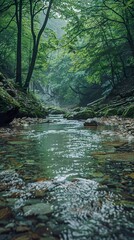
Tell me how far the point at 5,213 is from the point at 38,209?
0.22m

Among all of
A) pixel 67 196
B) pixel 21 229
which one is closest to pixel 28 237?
pixel 21 229

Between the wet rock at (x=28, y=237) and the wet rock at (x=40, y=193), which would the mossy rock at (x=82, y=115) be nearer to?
the wet rock at (x=40, y=193)

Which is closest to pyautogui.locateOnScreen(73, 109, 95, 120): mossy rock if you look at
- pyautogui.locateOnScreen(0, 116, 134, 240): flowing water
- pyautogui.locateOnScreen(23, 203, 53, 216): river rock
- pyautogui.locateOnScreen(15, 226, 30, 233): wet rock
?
pyautogui.locateOnScreen(0, 116, 134, 240): flowing water

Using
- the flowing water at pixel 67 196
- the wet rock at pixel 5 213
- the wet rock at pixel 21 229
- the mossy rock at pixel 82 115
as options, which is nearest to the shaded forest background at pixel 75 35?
the mossy rock at pixel 82 115

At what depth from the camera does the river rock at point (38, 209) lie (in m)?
1.61

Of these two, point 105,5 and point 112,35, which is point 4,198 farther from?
point 112,35

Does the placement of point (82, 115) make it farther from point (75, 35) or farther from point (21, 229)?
point (21, 229)

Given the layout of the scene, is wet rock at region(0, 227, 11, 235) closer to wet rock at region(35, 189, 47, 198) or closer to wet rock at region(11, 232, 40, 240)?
wet rock at region(11, 232, 40, 240)

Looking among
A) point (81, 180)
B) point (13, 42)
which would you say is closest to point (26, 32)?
point (13, 42)

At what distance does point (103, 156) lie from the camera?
10.5 feet

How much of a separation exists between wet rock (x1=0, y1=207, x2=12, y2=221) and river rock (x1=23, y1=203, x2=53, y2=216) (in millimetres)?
101

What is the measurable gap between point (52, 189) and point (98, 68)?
16.6m

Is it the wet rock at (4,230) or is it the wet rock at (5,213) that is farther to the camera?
the wet rock at (5,213)

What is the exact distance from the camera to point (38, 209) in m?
1.66
